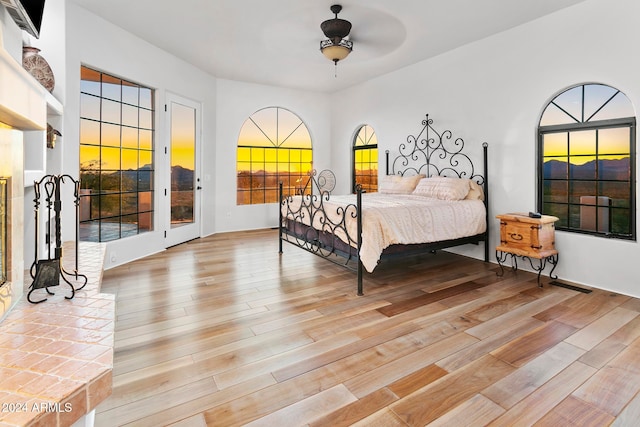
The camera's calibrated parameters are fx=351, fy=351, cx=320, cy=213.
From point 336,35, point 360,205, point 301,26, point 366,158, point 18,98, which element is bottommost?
point 360,205

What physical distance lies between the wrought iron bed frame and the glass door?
163 centimetres

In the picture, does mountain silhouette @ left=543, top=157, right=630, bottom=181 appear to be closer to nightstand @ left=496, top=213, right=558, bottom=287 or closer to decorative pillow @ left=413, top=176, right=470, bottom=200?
nightstand @ left=496, top=213, right=558, bottom=287

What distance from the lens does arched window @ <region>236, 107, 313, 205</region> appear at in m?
6.72

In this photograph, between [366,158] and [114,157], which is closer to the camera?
[114,157]

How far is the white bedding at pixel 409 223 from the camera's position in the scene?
10.6ft

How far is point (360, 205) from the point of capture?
10.4 ft

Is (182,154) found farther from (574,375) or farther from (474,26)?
(574,375)

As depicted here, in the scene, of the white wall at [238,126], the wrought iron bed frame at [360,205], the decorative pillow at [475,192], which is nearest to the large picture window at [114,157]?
the white wall at [238,126]

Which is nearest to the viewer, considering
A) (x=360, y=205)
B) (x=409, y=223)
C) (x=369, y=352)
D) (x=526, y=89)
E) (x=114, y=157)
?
(x=369, y=352)

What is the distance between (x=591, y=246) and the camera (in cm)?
347

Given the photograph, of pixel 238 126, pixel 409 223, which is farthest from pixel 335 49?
pixel 238 126

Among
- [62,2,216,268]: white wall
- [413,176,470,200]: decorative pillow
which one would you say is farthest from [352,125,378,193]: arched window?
[62,2,216,268]: white wall

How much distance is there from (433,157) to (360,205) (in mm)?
2509

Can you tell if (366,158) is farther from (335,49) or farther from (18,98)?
(18,98)
